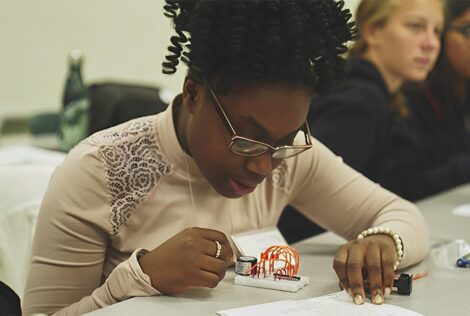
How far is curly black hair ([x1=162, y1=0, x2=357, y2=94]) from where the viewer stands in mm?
1271

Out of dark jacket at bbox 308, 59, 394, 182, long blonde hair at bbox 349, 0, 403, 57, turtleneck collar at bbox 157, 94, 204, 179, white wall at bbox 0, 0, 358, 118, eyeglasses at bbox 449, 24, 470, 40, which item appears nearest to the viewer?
turtleneck collar at bbox 157, 94, 204, 179

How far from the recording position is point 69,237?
4.46ft

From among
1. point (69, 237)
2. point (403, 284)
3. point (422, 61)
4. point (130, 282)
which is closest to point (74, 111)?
point (422, 61)

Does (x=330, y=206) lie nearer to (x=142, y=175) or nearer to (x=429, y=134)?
(x=142, y=175)

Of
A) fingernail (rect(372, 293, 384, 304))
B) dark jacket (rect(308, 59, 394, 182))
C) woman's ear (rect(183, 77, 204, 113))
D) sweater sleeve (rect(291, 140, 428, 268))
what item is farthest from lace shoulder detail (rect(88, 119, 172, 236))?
dark jacket (rect(308, 59, 394, 182))

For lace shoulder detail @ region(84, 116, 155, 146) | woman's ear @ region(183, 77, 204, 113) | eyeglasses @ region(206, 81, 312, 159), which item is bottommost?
lace shoulder detail @ region(84, 116, 155, 146)

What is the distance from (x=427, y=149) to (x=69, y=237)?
2130 mm

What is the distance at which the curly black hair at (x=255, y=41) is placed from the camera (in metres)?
1.27

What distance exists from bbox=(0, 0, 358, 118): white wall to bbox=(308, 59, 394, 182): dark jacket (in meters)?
1.33

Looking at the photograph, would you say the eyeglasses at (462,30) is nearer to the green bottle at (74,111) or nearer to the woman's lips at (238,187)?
the green bottle at (74,111)

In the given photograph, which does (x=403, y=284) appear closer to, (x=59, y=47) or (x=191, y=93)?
(x=191, y=93)


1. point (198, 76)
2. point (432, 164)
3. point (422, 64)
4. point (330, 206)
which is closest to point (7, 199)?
point (198, 76)

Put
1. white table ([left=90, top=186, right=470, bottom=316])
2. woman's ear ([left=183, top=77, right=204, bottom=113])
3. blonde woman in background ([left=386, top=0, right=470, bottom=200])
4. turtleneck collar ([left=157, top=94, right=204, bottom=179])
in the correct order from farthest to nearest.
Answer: blonde woman in background ([left=386, top=0, right=470, bottom=200]) → turtleneck collar ([left=157, top=94, right=204, bottom=179]) → woman's ear ([left=183, top=77, right=204, bottom=113]) → white table ([left=90, top=186, right=470, bottom=316])

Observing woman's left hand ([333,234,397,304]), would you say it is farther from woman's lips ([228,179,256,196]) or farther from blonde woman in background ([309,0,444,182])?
blonde woman in background ([309,0,444,182])
